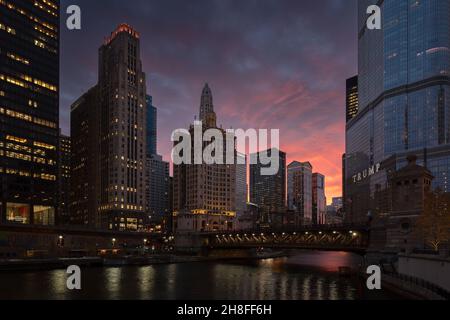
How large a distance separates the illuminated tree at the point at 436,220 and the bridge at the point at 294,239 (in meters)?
25.0

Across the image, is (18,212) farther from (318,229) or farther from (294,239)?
(318,229)

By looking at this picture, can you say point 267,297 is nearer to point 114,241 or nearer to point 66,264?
point 66,264

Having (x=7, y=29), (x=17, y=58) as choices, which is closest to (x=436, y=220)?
(x=17, y=58)

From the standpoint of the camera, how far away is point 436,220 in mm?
68312

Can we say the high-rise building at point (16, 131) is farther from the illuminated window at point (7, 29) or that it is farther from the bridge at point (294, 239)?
the bridge at point (294, 239)

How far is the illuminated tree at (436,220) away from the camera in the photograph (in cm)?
6775

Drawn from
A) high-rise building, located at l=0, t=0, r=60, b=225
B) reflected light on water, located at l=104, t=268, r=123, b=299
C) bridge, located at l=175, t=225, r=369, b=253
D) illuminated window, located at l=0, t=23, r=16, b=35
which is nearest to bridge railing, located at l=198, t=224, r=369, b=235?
bridge, located at l=175, t=225, r=369, b=253

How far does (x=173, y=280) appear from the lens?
3418 inches

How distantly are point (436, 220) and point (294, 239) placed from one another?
58418 mm

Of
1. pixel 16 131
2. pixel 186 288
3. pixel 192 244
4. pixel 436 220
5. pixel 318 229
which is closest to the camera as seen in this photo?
pixel 436 220

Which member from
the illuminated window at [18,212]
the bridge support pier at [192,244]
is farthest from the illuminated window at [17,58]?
the bridge support pier at [192,244]
